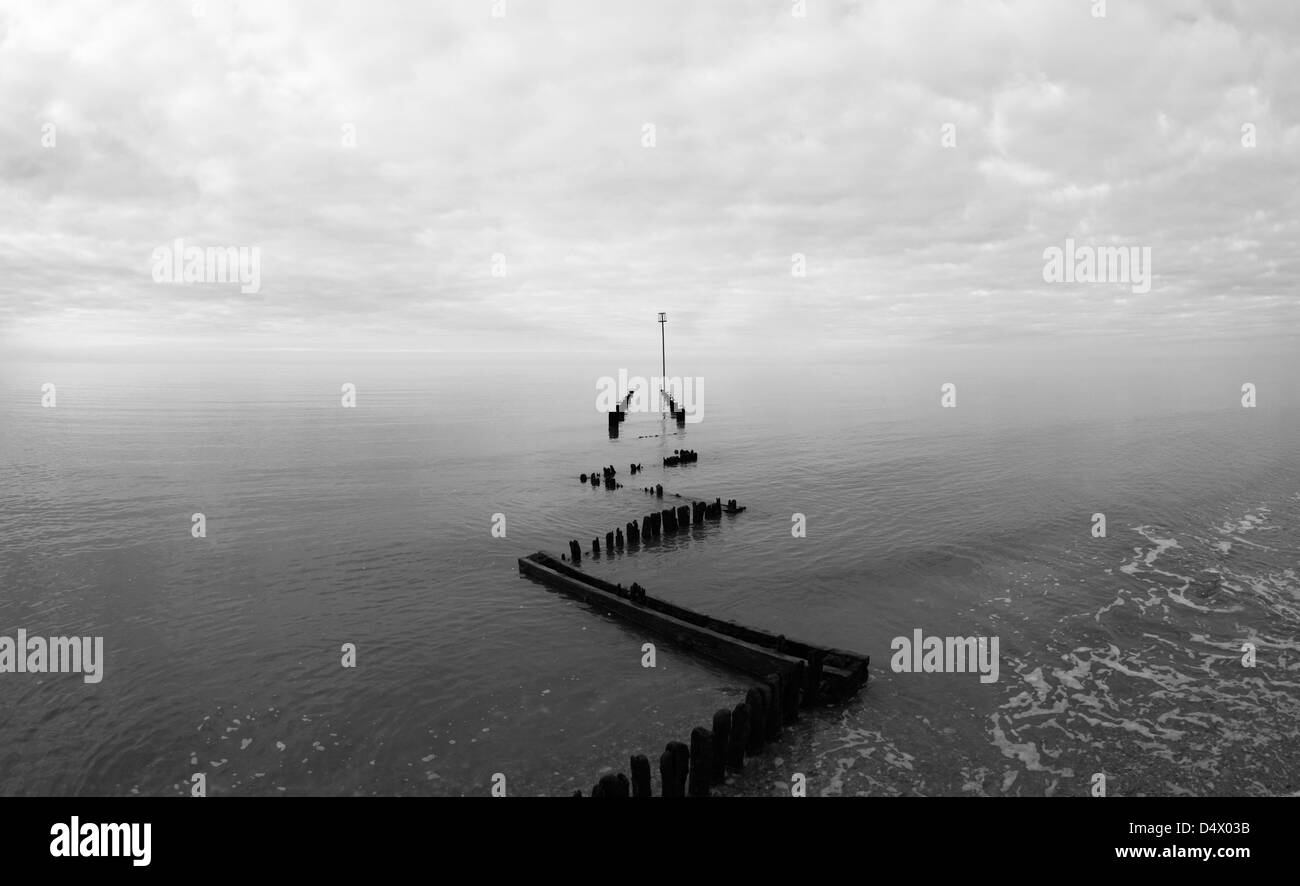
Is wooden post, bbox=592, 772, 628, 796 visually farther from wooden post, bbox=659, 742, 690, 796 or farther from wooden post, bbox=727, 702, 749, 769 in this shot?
wooden post, bbox=727, 702, 749, 769

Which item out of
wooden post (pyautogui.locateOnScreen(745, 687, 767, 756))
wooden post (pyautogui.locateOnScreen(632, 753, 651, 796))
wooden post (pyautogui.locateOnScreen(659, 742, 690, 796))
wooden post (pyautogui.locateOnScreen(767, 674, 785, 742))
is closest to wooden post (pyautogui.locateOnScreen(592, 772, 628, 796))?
wooden post (pyautogui.locateOnScreen(632, 753, 651, 796))

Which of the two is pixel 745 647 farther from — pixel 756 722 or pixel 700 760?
pixel 700 760

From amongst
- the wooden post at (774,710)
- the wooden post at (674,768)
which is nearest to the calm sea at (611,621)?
the wooden post at (774,710)

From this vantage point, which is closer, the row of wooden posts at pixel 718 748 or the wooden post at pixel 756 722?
the row of wooden posts at pixel 718 748

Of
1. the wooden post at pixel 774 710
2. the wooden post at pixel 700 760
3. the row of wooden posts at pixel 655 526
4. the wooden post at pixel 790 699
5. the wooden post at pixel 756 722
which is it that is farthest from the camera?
the row of wooden posts at pixel 655 526

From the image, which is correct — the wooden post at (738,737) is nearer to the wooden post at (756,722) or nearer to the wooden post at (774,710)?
the wooden post at (756,722)
